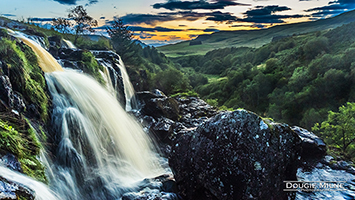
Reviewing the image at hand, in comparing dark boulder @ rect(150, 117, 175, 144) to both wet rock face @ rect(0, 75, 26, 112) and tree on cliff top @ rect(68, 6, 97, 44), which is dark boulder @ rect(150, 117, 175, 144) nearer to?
wet rock face @ rect(0, 75, 26, 112)

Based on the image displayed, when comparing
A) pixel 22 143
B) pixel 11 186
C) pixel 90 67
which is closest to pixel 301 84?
pixel 90 67

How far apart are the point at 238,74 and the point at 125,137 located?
71742 mm

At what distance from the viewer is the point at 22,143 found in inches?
321

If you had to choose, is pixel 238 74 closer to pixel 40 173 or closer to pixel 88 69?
pixel 88 69

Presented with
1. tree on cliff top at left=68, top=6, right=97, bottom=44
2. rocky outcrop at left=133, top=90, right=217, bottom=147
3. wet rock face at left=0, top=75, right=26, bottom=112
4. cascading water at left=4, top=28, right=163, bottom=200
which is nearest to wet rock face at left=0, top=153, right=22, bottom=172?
cascading water at left=4, top=28, right=163, bottom=200

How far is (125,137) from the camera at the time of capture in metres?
15.8

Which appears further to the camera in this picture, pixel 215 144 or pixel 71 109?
pixel 71 109

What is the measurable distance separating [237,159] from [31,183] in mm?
7709

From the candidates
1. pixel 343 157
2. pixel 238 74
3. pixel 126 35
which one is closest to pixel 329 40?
pixel 238 74

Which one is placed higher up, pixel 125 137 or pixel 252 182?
pixel 252 182

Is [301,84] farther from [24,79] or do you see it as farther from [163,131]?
[24,79]

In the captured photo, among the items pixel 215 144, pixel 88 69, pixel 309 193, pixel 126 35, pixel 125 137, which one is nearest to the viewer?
pixel 215 144

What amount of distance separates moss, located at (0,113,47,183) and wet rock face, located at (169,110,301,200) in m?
5.90

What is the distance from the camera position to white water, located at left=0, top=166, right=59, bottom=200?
20.3 ft
